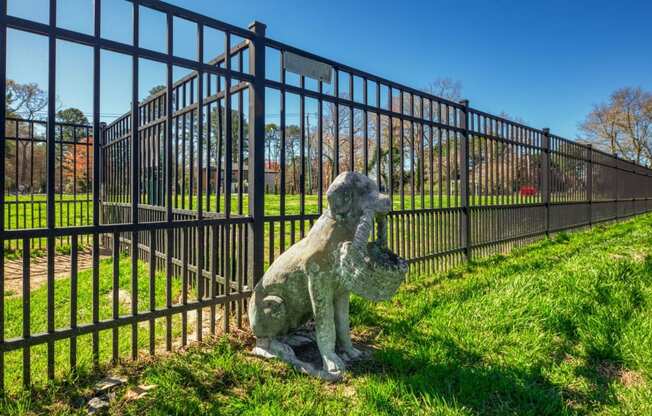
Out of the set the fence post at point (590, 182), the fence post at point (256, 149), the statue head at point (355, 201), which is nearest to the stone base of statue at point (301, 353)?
the fence post at point (256, 149)

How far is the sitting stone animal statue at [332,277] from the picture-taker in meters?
2.19

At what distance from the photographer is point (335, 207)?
91.7 inches

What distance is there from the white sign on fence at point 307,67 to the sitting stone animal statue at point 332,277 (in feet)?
5.02

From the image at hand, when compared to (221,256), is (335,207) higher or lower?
higher

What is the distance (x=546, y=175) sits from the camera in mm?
8180

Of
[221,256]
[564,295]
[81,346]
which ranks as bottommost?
[81,346]

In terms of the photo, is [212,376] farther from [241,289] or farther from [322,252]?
[322,252]

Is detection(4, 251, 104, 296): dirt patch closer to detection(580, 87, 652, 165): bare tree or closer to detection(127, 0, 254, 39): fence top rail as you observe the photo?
detection(127, 0, 254, 39): fence top rail

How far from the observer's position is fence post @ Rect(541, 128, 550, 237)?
819 cm

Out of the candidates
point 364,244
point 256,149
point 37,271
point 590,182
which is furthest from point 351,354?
point 590,182

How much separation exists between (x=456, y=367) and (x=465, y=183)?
3.85m

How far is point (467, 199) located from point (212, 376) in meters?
4.64

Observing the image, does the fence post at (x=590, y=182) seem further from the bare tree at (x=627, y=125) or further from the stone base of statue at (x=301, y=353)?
the bare tree at (x=627, y=125)

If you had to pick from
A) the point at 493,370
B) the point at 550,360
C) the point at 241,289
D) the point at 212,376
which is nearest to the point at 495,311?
the point at 550,360
